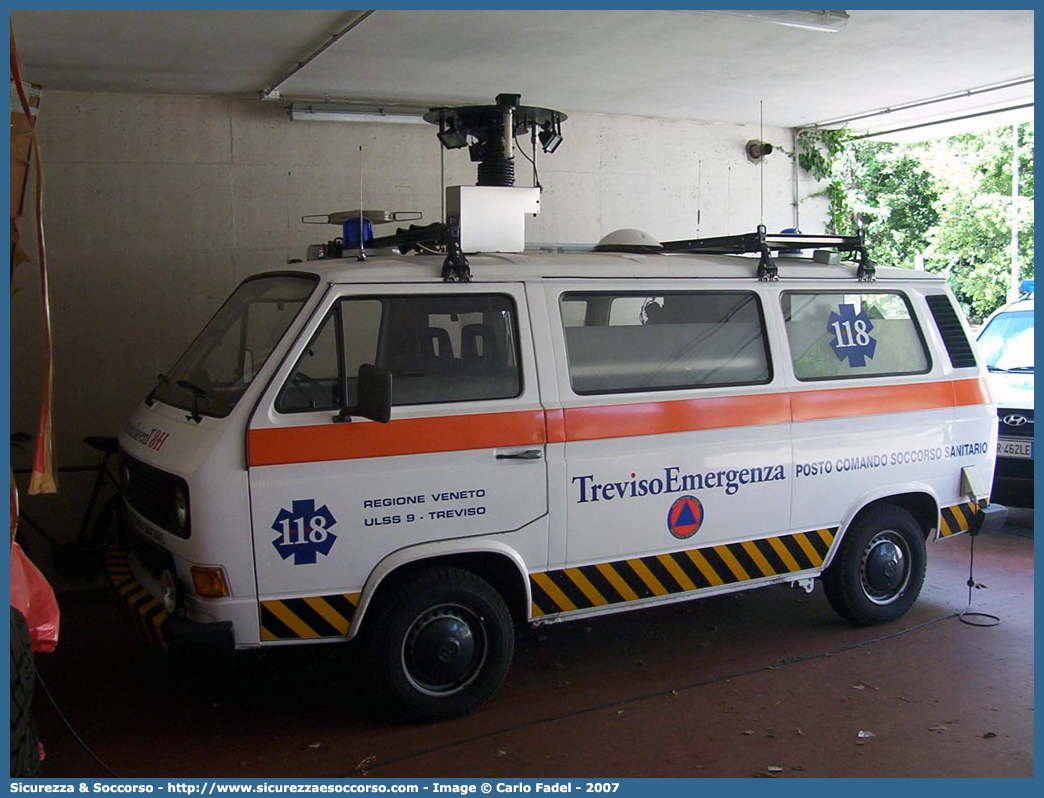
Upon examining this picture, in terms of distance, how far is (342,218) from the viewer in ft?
19.0

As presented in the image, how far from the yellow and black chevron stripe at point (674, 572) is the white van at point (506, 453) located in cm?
1

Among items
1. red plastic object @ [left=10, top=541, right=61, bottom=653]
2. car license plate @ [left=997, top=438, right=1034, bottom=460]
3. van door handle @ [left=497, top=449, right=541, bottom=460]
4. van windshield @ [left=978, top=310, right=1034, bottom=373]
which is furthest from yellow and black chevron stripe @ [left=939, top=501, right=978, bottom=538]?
red plastic object @ [left=10, top=541, right=61, bottom=653]

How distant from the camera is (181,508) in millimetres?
4410

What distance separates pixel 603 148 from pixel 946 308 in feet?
13.8

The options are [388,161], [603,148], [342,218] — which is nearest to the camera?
→ [342,218]

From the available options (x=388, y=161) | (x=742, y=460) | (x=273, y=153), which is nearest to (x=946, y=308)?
(x=742, y=460)

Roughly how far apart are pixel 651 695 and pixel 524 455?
1.51 metres

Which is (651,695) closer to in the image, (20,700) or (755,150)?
(20,700)

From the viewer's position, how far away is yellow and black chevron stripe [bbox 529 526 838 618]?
5008 millimetres

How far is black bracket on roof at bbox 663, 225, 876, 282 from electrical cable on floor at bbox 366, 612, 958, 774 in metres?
2.22

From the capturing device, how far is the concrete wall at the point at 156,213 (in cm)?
760

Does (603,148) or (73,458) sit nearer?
(73,458)

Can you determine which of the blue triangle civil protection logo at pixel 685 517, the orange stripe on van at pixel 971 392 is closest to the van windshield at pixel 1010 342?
the orange stripe on van at pixel 971 392

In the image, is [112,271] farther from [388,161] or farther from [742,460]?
[742,460]
